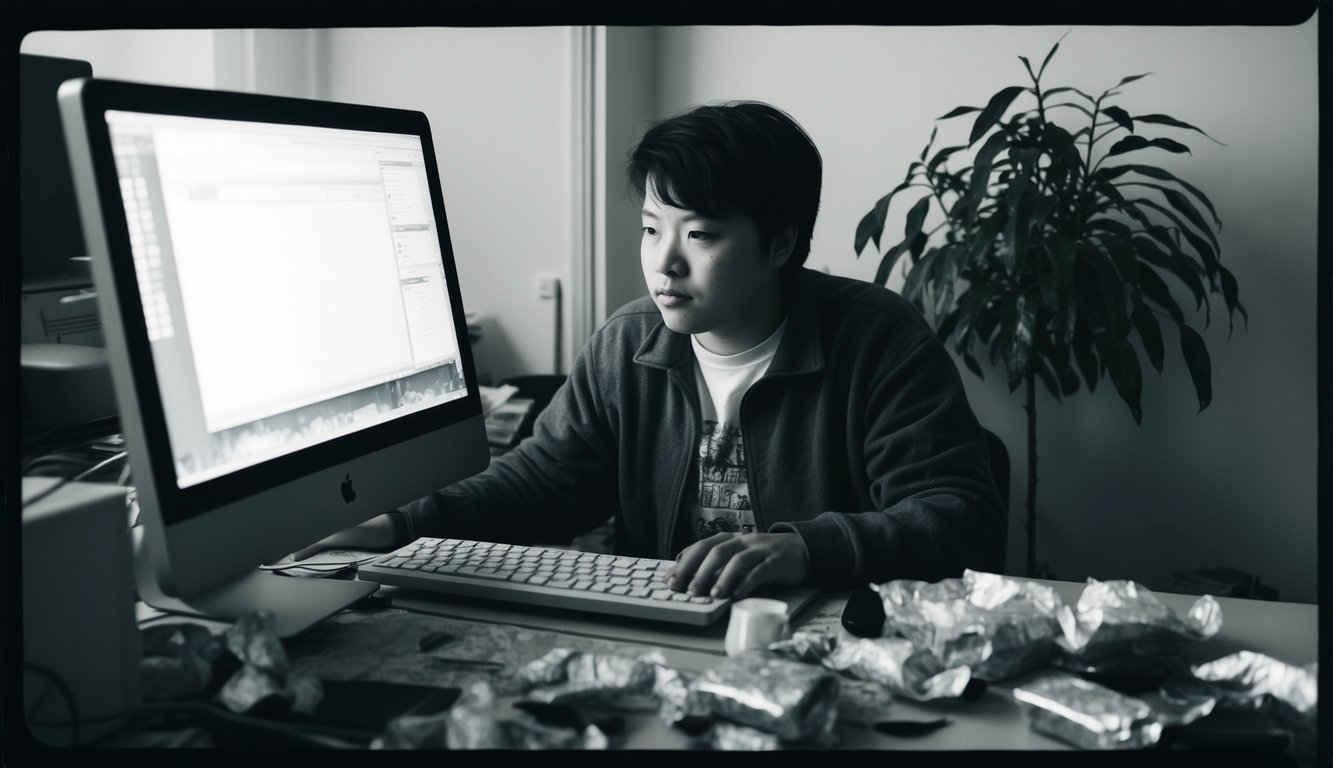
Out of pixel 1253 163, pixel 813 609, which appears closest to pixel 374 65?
pixel 1253 163

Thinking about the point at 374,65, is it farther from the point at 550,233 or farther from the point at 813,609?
the point at 813,609

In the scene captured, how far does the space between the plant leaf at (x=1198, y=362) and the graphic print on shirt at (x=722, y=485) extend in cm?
108

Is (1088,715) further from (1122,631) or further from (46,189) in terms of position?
(46,189)

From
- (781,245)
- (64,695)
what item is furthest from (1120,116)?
(64,695)

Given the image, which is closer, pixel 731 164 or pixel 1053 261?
pixel 731 164

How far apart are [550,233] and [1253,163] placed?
161 centimetres

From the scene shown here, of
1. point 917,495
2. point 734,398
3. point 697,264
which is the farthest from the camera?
point 734,398

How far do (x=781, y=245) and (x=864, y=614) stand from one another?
2.04ft

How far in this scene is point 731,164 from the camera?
3.89ft

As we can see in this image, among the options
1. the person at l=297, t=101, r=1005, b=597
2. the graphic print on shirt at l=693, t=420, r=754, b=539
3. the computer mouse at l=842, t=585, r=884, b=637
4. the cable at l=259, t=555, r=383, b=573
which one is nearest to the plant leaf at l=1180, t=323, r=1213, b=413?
the person at l=297, t=101, r=1005, b=597

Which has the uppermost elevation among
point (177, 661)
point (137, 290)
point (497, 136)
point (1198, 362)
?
point (497, 136)

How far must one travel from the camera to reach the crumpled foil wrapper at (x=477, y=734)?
0.54 m

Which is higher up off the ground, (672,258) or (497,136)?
(497,136)

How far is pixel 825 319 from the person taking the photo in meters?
1.25
